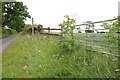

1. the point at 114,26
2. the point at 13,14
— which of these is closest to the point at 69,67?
the point at 114,26

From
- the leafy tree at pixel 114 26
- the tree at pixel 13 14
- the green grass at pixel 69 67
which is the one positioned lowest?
the green grass at pixel 69 67

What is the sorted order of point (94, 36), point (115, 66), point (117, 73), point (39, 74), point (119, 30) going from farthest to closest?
point (94, 36)
point (39, 74)
point (119, 30)
point (115, 66)
point (117, 73)

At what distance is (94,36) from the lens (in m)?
6.36

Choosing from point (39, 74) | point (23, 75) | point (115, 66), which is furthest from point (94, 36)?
point (23, 75)

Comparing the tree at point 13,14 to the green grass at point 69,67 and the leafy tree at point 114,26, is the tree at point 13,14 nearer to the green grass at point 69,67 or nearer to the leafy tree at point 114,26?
the green grass at point 69,67

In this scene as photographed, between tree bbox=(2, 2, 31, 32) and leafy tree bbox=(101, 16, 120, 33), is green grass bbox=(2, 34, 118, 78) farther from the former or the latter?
tree bbox=(2, 2, 31, 32)

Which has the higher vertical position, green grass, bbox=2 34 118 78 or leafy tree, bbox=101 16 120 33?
leafy tree, bbox=101 16 120 33

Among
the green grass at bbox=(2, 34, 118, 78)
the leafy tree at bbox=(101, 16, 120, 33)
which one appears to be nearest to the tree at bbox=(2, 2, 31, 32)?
the green grass at bbox=(2, 34, 118, 78)

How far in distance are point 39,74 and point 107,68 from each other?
2.53 meters

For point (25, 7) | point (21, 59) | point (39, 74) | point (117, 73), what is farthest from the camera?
point (25, 7)

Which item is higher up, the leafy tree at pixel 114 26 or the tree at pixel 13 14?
the tree at pixel 13 14

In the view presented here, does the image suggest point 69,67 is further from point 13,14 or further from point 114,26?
point 13,14

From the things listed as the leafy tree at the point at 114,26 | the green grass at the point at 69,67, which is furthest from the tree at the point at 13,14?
the leafy tree at the point at 114,26

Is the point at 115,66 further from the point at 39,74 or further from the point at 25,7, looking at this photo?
the point at 25,7
